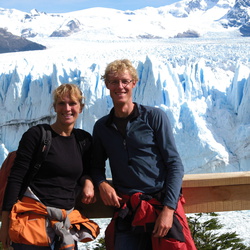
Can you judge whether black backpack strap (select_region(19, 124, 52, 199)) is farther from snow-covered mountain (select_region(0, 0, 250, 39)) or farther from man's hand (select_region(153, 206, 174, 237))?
snow-covered mountain (select_region(0, 0, 250, 39))

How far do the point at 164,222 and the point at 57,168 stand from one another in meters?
0.44

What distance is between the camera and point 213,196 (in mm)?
1628

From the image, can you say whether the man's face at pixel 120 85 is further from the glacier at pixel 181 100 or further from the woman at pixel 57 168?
the glacier at pixel 181 100

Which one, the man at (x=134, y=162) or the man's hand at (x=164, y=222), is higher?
the man at (x=134, y=162)

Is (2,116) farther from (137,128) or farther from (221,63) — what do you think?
(137,128)

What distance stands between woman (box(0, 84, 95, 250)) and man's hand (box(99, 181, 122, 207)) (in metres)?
Result: 0.04

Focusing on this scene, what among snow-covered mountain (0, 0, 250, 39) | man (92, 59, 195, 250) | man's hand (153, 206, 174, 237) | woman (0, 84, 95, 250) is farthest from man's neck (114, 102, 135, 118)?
snow-covered mountain (0, 0, 250, 39)

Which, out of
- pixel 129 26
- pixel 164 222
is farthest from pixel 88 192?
pixel 129 26

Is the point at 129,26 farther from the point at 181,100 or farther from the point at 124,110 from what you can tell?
the point at 124,110

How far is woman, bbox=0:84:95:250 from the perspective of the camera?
141 cm

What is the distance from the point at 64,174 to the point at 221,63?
8.01m

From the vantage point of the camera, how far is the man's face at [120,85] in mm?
1503

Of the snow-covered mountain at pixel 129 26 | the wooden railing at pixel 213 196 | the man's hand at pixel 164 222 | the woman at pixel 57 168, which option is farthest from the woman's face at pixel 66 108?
the snow-covered mountain at pixel 129 26

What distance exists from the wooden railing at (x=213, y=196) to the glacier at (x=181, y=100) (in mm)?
5333
